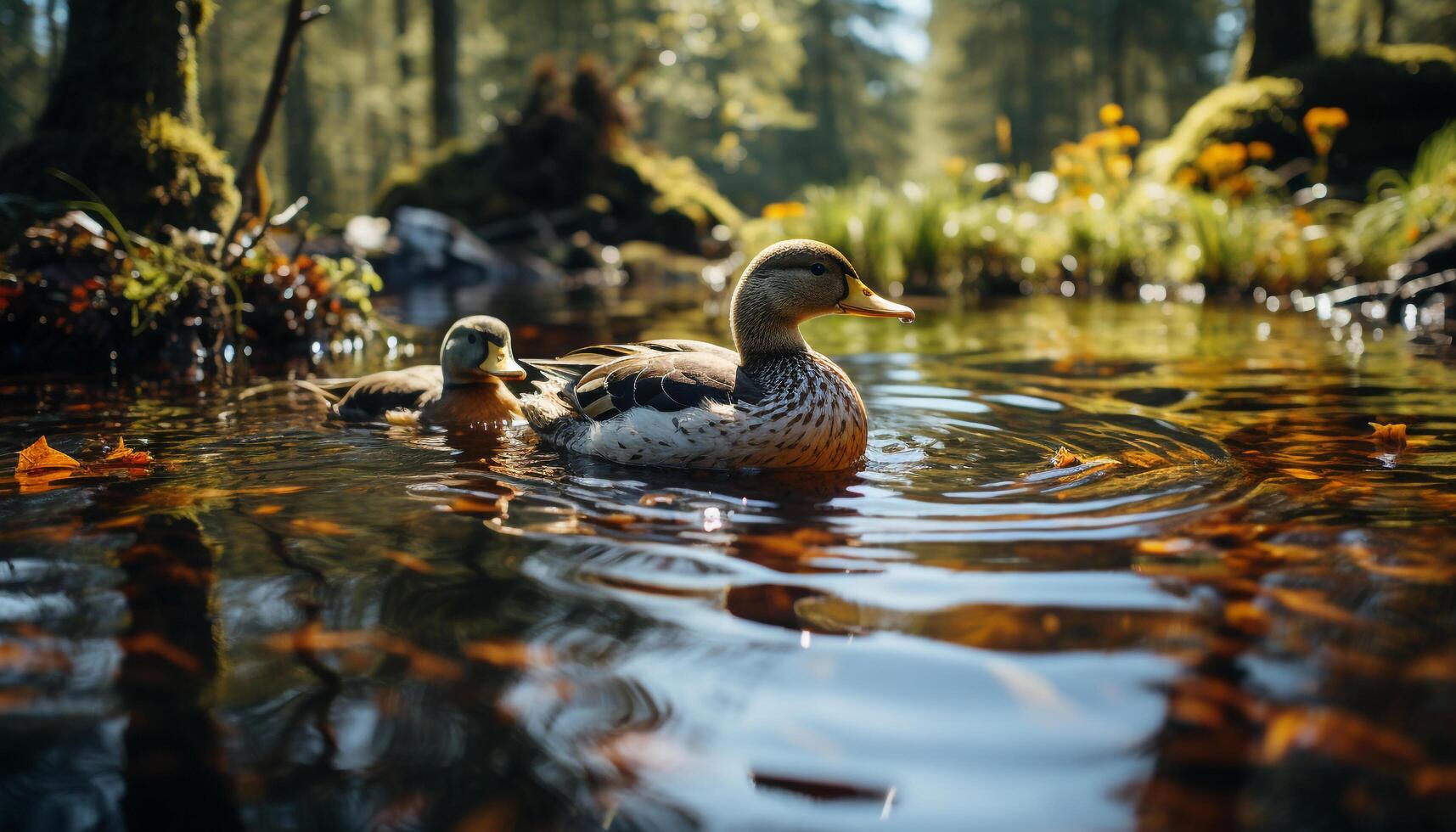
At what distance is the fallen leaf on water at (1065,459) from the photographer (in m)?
4.26

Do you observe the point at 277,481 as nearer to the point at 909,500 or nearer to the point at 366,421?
the point at 366,421

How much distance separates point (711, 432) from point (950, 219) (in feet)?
38.5

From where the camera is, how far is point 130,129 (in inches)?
361

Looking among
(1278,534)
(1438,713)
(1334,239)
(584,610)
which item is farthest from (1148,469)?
(1334,239)

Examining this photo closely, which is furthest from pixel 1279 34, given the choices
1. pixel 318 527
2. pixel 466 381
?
pixel 318 527

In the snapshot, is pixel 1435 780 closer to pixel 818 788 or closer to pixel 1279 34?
pixel 818 788

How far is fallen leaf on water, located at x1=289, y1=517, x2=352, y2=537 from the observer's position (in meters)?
3.36

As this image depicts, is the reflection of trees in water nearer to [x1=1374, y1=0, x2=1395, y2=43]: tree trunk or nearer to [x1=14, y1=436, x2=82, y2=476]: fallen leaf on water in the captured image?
[x1=14, y1=436, x2=82, y2=476]: fallen leaf on water

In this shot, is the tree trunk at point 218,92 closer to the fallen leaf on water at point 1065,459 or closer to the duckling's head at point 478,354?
the duckling's head at point 478,354

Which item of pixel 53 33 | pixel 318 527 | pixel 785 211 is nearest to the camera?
pixel 318 527

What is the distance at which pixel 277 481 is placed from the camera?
Answer: 4.07m

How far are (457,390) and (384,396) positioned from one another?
0.47m

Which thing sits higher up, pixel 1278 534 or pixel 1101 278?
pixel 1101 278

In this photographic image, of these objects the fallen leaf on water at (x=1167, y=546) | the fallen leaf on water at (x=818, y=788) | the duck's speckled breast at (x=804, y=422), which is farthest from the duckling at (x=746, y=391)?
the fallen leaf on water at (x=818, y=788)
